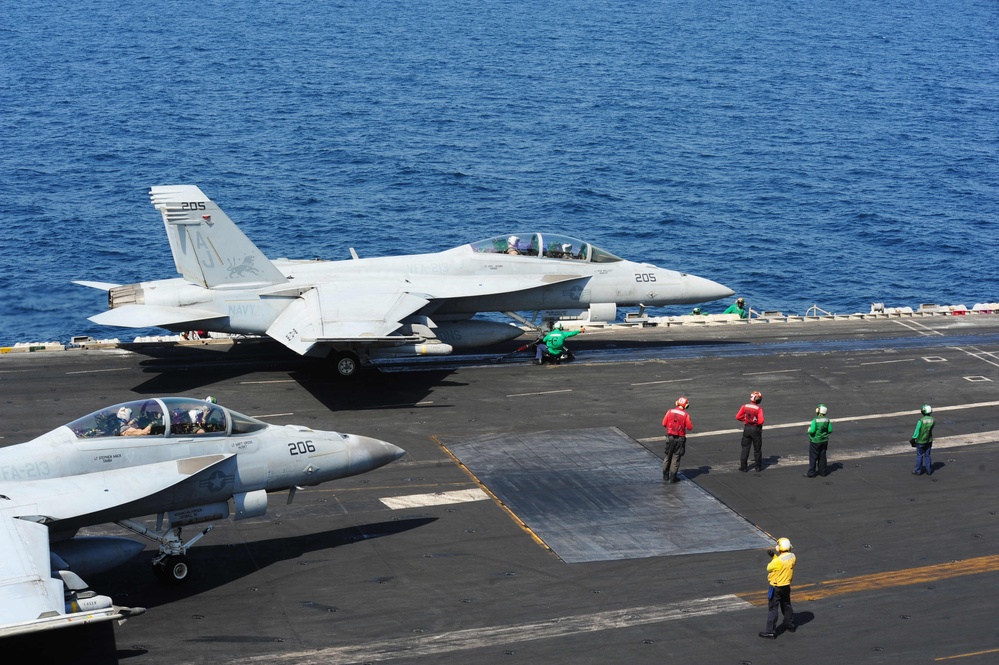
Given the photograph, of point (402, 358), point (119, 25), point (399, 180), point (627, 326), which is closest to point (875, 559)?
point (402, 358)

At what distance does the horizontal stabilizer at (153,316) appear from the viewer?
2959 centimetres

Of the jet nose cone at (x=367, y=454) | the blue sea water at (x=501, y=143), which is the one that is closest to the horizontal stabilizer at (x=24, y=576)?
the jet nose cone at (x=367, y=454)

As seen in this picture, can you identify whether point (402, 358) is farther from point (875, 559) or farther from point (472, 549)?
point (875, 559)

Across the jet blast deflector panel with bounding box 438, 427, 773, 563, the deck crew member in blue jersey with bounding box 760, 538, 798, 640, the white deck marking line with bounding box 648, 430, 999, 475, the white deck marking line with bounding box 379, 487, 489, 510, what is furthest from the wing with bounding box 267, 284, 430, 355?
the deck crew member in blue jersey with bounding box 760, 538, 798, 640

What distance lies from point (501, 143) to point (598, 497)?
58.9 m

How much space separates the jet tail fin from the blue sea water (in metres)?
17.7

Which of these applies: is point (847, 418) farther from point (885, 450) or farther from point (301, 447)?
point (301, 447)

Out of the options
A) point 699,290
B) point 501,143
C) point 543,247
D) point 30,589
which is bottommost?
point 699,290

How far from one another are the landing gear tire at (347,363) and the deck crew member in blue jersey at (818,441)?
12660mm

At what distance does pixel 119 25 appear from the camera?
11531 cm

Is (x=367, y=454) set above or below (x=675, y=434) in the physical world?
above

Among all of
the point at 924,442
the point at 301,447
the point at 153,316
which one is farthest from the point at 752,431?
the point at 153,316

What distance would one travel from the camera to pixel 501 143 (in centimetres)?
7969

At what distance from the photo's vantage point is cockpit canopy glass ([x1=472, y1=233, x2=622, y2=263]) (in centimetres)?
3400
